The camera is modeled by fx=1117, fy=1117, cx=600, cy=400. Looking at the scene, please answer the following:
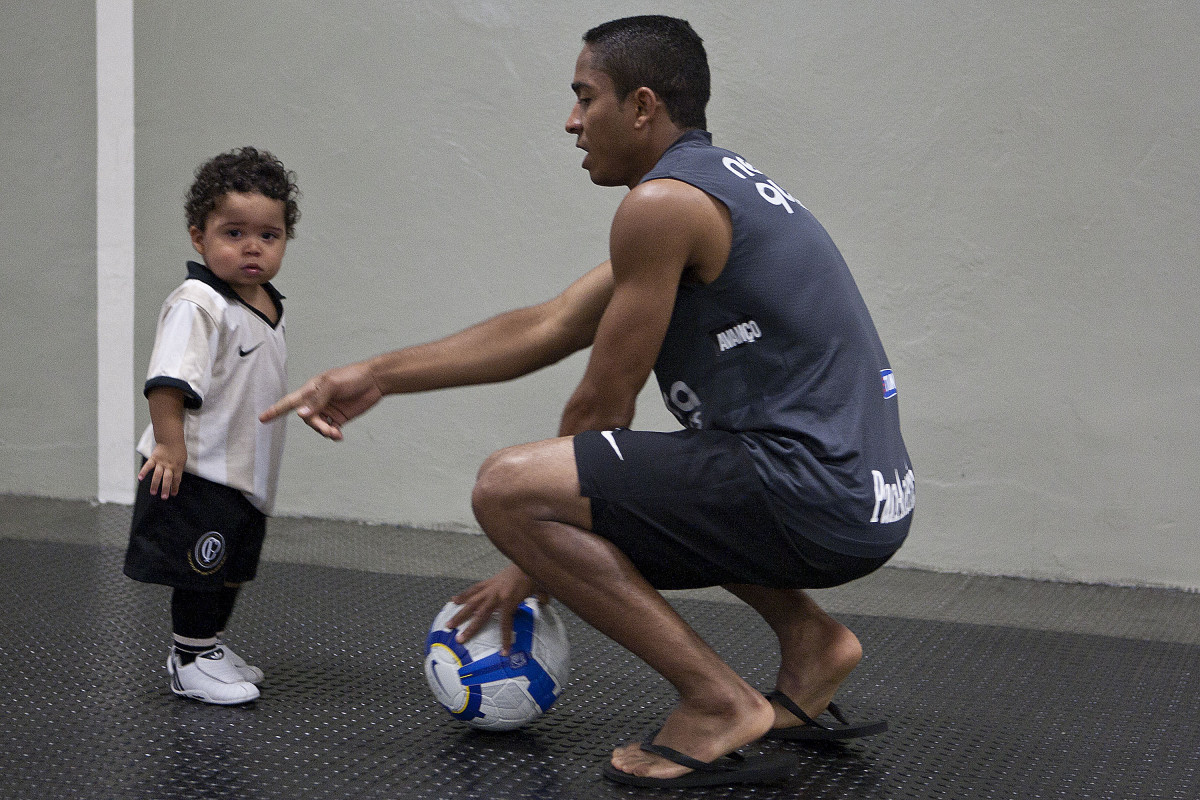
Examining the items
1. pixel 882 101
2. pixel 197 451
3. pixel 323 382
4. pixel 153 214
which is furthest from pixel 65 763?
pixel 882 101

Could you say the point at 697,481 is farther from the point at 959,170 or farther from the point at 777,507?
the point at 959,170

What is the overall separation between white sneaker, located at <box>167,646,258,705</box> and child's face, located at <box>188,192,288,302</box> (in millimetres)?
663

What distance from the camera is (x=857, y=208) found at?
3129 mm

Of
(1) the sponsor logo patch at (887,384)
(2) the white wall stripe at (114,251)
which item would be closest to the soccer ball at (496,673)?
(1) the sponsor logo patch at (887,384)

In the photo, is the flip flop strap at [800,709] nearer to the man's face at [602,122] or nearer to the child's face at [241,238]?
the man's face at [602,122]

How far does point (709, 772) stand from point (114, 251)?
276cm

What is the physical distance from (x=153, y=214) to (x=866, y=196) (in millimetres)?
2183

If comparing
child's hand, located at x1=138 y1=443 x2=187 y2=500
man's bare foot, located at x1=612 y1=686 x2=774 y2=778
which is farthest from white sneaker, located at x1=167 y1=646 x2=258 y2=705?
man's bare foot, located at x1=612 y1=686 x2=774 y2=778

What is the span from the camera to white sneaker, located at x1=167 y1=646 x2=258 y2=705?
74.1 inches

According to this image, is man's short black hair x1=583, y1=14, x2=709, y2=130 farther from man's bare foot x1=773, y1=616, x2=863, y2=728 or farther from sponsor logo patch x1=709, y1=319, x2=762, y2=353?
man's bare foot x1=773, y1=616, x2=863, y2=728

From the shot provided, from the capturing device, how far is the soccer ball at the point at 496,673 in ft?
5.72

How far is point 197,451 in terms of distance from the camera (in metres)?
1.92

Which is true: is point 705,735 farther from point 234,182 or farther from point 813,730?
point 234,182

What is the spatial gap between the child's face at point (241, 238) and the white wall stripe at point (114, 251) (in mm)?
1746
